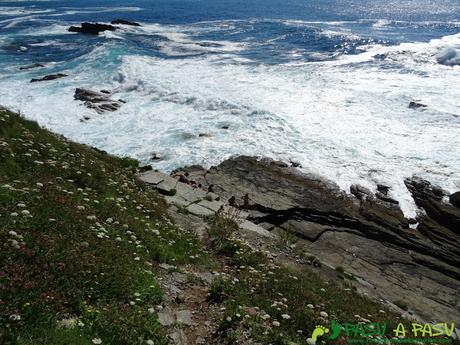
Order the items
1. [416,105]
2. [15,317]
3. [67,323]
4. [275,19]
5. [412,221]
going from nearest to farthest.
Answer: [15,317]
[67,323]
[412,221]
[416,105]
[275,19]

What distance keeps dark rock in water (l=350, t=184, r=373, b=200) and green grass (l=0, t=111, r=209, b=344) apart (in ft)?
41.1

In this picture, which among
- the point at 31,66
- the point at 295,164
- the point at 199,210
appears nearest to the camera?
the point at 199,210

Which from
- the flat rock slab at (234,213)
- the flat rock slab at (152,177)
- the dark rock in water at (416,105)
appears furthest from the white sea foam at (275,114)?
the flat rock slab at (234,213)

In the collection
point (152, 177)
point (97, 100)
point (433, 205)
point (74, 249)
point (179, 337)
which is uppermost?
point (74, 249)

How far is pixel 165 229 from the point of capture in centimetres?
1322

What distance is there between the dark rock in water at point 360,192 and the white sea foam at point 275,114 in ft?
1.49

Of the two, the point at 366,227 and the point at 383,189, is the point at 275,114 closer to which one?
the point at 383,189

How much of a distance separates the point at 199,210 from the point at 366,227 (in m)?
8.91

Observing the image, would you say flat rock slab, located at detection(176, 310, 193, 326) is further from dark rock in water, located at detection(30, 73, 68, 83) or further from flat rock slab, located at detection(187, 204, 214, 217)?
dark rock in water, located at detection(30, 73, 68, 83)

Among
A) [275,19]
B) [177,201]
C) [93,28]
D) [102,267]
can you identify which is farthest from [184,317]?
[275,19]

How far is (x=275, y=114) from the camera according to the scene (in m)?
34.2

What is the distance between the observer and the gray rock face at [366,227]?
55.5 ft

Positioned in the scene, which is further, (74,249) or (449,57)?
(449,57)

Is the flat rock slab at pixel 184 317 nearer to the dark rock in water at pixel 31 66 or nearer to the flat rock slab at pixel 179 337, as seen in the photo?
the flat rock slab at pixel 179 337
